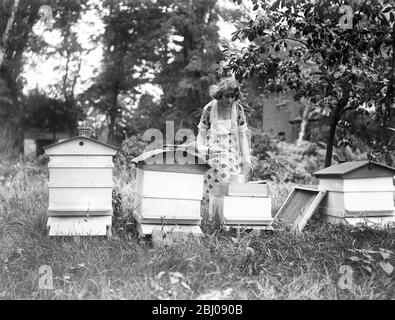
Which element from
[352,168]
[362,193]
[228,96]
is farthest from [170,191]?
[362,193]

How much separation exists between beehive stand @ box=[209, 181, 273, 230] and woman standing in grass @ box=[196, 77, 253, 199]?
53cm

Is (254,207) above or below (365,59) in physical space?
below

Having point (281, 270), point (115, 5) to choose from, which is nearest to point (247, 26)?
point (281, 270)

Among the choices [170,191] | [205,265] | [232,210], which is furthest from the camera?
[232,210]

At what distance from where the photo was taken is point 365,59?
16.0 feet

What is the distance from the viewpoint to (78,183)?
401cm

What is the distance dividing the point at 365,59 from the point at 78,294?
3.96m

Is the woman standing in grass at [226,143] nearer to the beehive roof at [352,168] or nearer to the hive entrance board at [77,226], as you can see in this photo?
the beehive roof at [352,168]

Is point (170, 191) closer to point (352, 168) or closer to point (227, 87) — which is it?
point (227, 87)

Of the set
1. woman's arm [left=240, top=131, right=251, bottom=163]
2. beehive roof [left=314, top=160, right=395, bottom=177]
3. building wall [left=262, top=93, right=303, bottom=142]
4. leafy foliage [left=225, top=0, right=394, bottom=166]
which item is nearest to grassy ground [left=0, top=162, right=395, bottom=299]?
beehive roof [left=314, top=160, right=395, bottom=177]

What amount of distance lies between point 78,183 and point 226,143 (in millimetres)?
1814

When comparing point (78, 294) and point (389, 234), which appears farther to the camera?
point (389, 234)

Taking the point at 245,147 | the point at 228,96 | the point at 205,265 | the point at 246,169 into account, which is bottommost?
the point at 205,265
